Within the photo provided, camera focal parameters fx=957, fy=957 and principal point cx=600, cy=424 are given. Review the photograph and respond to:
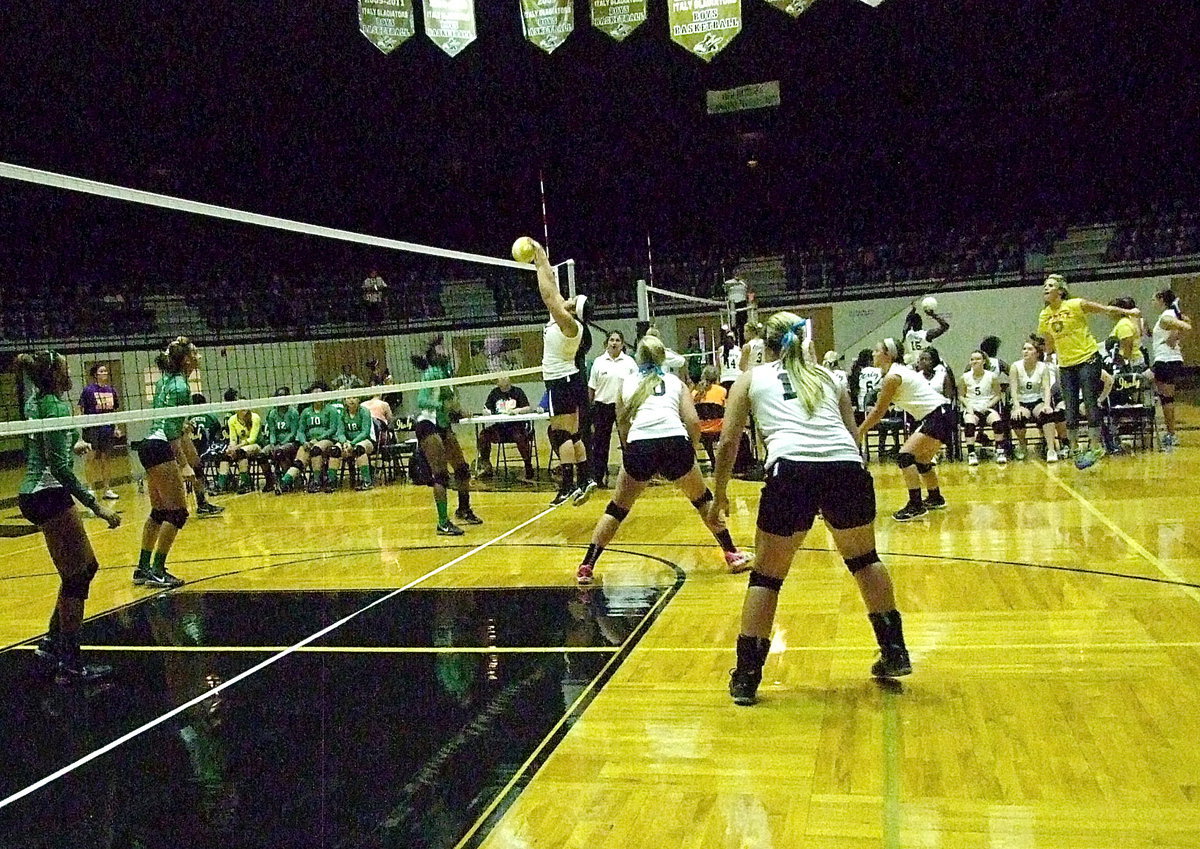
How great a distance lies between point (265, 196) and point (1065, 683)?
739 inches

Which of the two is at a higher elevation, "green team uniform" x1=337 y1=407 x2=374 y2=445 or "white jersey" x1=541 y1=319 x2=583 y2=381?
"white jersey" x1=541 y1=319 x2=583 y2=381

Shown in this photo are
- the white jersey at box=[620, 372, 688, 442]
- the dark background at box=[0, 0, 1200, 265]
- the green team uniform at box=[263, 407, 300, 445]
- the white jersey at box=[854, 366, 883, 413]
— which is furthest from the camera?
the dark background at box=[0, 0, 1200, 265]

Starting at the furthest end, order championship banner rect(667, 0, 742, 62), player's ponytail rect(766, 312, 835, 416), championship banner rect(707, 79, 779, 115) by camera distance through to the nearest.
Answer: championship banner rect(707, 79, 779, 115), championship banner rect(667, 0, 742, 62), player's ponytail rect(766, 312, 835, 416)

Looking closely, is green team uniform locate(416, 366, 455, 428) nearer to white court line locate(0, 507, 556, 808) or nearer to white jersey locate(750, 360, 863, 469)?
white court line locate(0, 507, 556, 808)

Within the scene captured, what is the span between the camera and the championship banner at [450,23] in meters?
10.3

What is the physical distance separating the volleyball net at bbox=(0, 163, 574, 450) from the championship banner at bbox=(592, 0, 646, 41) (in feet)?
Result: 14.3

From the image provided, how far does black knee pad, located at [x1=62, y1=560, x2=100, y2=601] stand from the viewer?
457cm

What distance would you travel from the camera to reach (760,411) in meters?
3.85

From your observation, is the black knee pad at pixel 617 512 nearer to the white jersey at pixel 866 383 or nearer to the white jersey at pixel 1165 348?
the white jersey at pixel 866 383

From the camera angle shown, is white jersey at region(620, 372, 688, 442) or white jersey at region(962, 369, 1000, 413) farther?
white jersey at region(962, 369, 1000, 413)

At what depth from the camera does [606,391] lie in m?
8.69

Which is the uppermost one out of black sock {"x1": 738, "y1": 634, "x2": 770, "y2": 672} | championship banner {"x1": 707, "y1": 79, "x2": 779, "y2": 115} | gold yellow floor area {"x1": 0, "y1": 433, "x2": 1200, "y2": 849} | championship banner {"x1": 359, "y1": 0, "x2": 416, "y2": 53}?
championship banner {"x1": 707, "y1": 79, "x2": 779, "y2": 115}

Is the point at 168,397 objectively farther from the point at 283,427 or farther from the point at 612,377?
the point at 283,427

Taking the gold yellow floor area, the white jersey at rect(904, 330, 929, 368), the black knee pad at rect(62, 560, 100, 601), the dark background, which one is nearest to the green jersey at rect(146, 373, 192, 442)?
the gold yellow floor area
